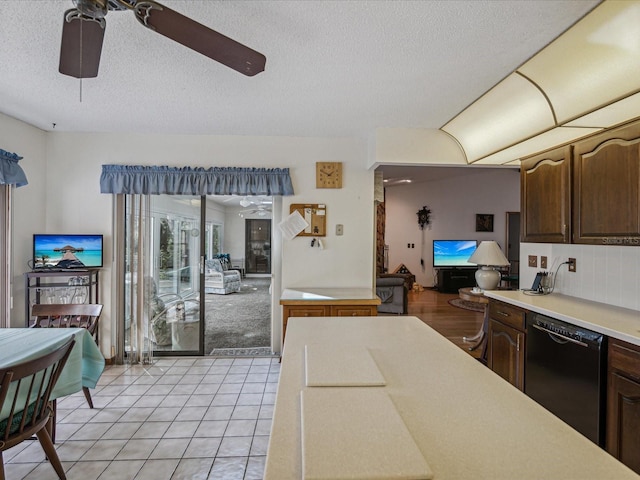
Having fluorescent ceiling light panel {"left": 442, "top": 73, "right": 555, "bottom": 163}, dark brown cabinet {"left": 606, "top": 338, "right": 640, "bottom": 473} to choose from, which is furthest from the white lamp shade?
dark brown cabinet {"left": 606, "top": 338, "right": 640, "bottom": 473}

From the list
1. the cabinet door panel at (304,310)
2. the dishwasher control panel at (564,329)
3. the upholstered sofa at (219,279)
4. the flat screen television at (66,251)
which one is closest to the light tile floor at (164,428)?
the cabinet door panel at (304,310)

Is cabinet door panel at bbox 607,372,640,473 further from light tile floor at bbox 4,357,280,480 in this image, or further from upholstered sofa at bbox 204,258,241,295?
upholstered sofa at bbox 204,258,241,295

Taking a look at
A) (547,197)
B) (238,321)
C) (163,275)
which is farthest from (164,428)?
(547,197)

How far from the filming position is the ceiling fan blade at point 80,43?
1284 millimetres

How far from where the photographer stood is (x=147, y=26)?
1.28 meters

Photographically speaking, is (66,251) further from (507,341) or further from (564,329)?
(564,329)

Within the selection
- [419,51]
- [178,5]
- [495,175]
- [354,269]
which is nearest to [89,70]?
[178,5]

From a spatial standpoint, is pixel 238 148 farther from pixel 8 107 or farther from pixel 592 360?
pixel 592 360

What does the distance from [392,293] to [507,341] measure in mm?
2973

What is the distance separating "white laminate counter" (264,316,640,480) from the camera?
65 centimetres

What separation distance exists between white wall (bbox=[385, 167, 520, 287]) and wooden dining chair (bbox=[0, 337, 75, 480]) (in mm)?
7341

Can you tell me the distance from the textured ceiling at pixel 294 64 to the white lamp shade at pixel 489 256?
5.11ft

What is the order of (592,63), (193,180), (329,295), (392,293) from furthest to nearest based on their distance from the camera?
(392,293) → (193,180) → (329,295) → (592,63)

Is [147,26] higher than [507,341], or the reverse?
[147,26]
